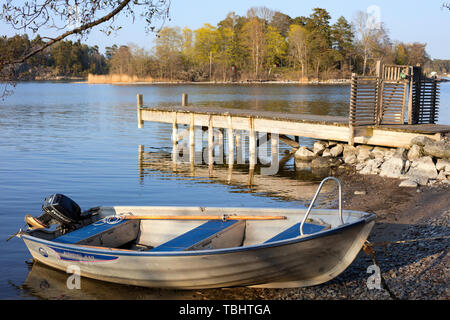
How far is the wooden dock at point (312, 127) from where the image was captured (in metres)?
15.9

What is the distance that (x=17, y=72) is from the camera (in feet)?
20.9

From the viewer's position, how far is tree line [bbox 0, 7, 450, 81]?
4028 inches

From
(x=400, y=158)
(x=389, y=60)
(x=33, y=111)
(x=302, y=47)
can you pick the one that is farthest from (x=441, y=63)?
(x=400, y=158)

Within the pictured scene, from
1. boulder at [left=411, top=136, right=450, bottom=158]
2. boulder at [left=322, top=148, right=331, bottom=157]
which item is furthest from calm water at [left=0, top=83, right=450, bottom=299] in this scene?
boulder at [left=411, top=136, right=450, bottom=158]

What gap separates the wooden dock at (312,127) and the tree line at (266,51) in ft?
271

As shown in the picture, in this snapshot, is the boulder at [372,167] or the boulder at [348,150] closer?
the boulder at [372,167]

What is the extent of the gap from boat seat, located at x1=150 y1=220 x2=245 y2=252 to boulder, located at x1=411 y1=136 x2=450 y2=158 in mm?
8857

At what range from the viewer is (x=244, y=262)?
6781mm

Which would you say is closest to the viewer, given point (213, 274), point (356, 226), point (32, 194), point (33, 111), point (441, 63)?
point (356, 226)

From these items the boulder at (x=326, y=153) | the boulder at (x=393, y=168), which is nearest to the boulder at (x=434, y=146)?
the boulder at (x=393, y=168)

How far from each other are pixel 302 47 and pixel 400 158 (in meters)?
90.2

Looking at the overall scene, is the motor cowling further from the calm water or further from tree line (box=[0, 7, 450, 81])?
tree line (box=[0, 7, 450, 81])

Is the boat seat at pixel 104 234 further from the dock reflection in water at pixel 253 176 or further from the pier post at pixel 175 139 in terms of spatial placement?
the pier post at pixel 175 139
